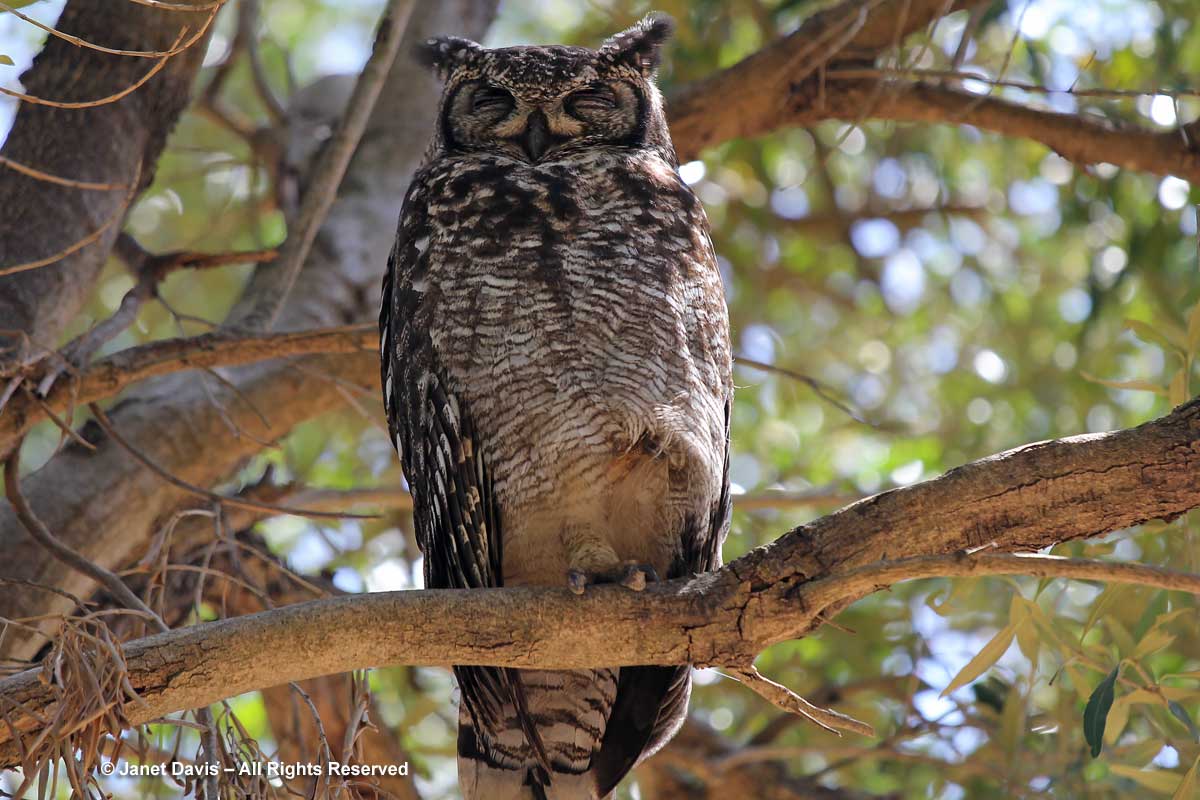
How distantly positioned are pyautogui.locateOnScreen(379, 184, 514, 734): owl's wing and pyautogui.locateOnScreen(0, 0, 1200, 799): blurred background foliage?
31 centimetres

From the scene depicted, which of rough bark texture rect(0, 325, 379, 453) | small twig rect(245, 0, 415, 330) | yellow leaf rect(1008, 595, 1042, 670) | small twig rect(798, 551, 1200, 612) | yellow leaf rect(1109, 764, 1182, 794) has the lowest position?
small twig rect(798, 551, 1200, 612)

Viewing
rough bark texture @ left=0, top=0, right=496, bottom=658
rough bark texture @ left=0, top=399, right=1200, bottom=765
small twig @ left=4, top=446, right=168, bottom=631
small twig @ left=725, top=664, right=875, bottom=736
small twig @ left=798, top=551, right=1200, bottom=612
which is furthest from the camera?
rough bark texture @ left=0, top=0, right=496, bottom=658

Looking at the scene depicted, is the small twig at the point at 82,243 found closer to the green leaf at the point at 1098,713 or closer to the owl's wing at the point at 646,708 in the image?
the owl's wing at the point at 646,708

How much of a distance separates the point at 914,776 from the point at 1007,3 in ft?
8.10

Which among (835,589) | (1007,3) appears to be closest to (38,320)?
(835,589)

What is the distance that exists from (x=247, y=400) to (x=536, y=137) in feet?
2.85

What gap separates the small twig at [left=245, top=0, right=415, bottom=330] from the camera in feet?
8.68

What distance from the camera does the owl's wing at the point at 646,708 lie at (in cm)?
242

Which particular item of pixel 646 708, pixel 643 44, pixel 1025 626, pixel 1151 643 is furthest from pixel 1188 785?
pixel 643 44

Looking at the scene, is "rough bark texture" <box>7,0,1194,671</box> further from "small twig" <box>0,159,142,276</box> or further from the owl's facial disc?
the owl's facial disc

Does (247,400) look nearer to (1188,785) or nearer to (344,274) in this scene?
(344,274)

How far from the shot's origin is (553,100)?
2.85 m

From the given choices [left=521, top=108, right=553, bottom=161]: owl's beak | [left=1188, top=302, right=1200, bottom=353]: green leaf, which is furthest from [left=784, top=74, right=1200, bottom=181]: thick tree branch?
[left=1188, top=302, right=1200, bottom=353]: green leaf

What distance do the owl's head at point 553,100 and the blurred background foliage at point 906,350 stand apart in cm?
54
